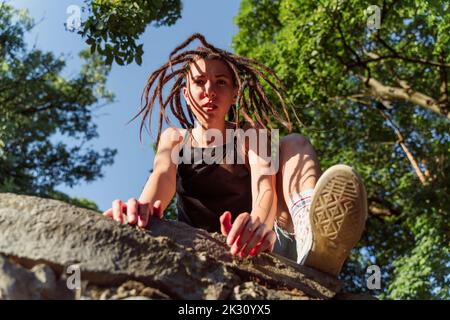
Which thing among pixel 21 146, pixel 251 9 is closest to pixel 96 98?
pixel 21 146

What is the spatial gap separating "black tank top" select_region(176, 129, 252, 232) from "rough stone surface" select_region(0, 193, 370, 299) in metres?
0.91

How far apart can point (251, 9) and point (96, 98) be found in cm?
460

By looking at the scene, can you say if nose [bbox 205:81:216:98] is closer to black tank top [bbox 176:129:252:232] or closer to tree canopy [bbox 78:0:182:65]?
black tank top [bbox 176:129:252:232]

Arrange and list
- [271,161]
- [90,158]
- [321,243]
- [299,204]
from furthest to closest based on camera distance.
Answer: [90,158]
[271,161]
[299,204]
[321,243]

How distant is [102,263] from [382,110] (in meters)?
10.7

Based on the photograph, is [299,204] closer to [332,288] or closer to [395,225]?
[332,288]

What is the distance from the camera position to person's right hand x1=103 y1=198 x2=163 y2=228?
2549 millimetres

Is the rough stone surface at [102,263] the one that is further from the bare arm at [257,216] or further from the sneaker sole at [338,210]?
the sneaker sole at [338,210]

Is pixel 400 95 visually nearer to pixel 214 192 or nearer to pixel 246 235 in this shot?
pixel 214 192

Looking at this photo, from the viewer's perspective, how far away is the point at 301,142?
3.27m

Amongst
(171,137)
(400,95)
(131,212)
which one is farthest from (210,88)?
(400,95)

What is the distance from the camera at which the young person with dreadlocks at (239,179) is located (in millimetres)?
2684

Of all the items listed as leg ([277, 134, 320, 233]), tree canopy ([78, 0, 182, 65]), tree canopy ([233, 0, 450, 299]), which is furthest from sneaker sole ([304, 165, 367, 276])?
tree canopy ([233, 0, 450, 299])

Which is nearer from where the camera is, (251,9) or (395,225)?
(395,225)
